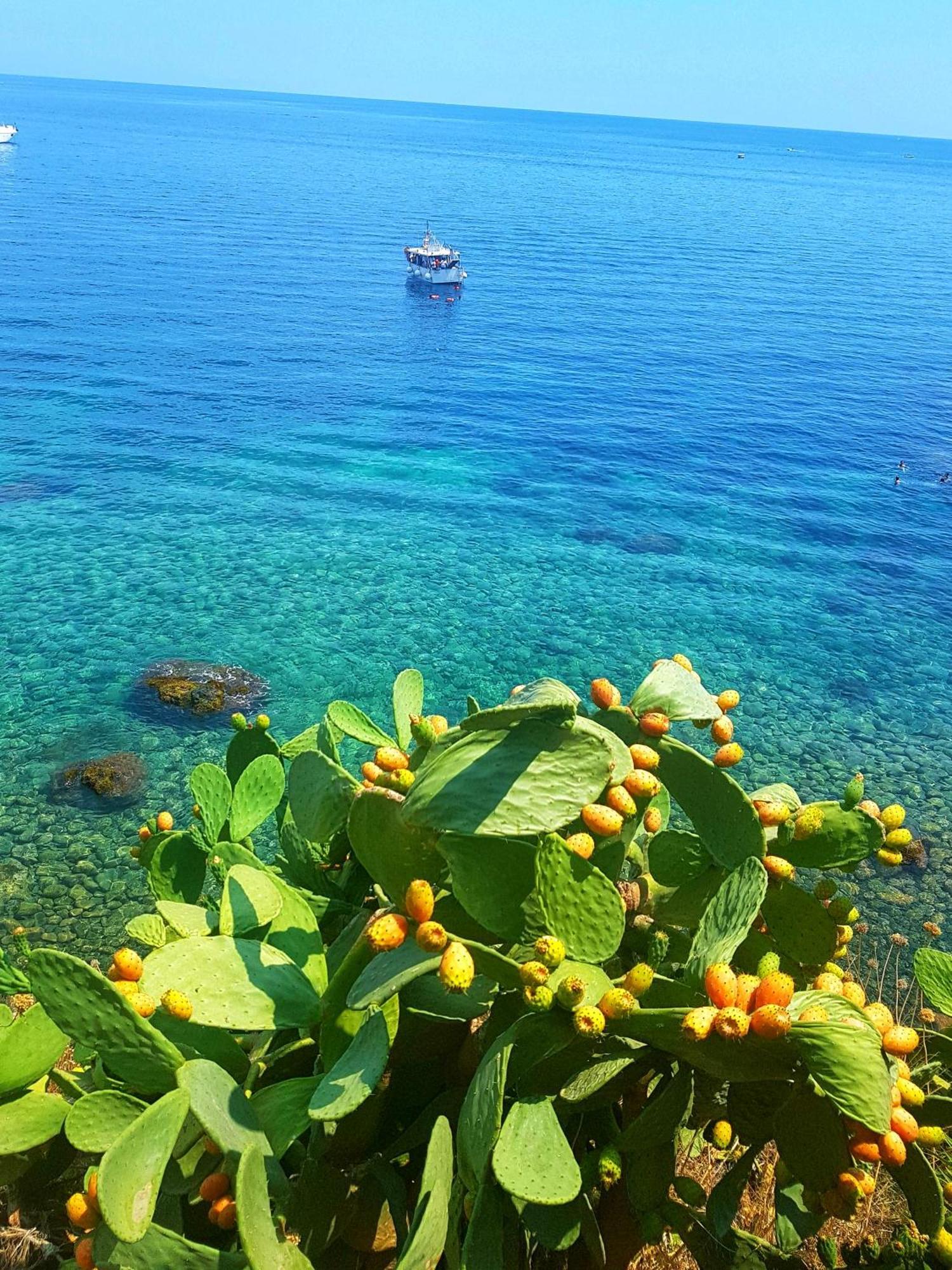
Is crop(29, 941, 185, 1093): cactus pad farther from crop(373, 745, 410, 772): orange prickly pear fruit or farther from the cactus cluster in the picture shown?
crop(373, 745, 410, 772): orange prickly pear fruit

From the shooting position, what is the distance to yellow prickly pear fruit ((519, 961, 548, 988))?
5.68 feet

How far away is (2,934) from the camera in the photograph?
9.36 metres

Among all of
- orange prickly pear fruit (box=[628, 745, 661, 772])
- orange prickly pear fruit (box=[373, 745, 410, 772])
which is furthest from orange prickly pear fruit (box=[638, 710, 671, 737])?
orange prickly pear fruit (box=[373, 745, 410, 772])

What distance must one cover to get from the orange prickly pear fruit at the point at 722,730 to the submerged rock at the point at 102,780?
10.4 m

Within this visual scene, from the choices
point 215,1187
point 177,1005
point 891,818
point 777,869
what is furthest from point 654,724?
point 215,1187

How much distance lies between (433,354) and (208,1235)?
122ft

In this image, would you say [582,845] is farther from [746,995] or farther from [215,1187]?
[215,1187]

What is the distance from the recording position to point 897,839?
7.09 ft

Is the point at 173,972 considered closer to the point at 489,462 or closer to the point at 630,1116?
the point at 630,1116

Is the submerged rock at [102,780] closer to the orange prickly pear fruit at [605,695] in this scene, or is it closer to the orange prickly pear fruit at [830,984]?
the orange prickly pear fruit at [605,695]

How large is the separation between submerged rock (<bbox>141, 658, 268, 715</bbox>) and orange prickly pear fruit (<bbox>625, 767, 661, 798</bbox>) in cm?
1199

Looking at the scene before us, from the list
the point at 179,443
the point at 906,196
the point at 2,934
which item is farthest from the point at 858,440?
the point at 906,196

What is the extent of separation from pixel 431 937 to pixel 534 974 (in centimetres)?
21

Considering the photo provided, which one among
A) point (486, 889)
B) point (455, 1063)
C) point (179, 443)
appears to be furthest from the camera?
point (179, 443)
